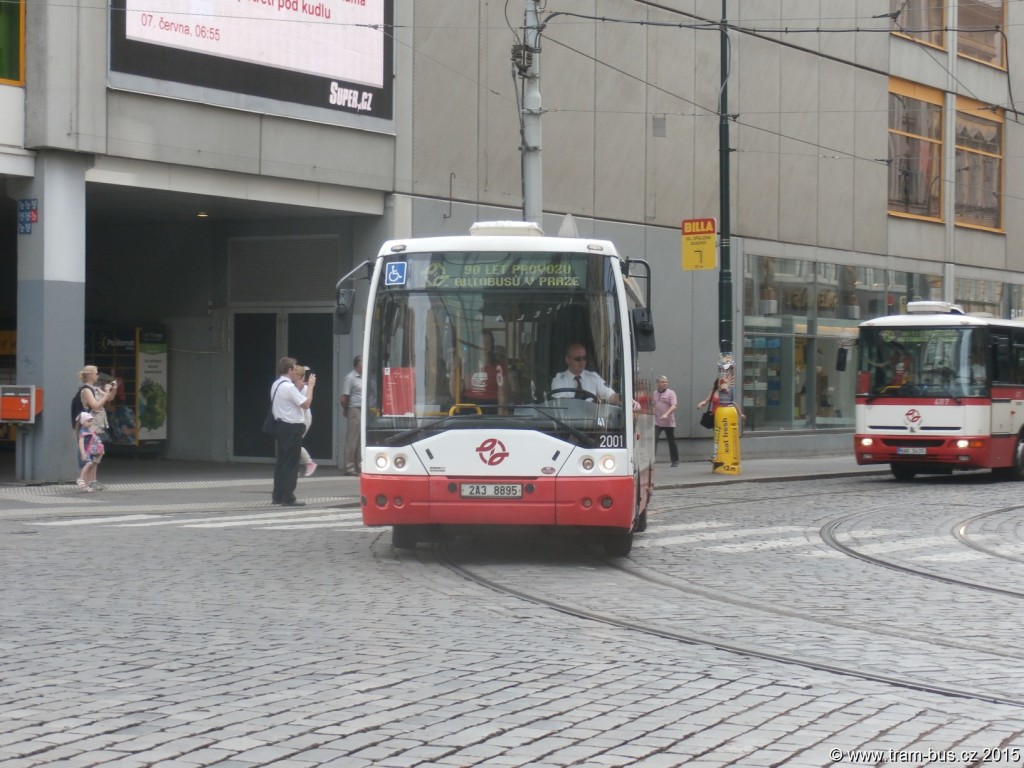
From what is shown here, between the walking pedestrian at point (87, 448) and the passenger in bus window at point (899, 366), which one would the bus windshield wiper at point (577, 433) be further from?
the passenger in bus window at point (899, 366)

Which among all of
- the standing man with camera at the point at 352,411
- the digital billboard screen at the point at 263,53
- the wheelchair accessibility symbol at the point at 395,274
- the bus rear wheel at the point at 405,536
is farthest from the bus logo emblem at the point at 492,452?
the digital billboard screen at the point at 263,53

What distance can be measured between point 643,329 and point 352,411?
10.9 m

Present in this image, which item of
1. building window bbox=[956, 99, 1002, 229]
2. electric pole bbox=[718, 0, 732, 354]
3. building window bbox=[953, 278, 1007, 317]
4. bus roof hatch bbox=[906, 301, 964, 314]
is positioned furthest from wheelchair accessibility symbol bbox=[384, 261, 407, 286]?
building window bbox=[956, 99, 1002, 229]

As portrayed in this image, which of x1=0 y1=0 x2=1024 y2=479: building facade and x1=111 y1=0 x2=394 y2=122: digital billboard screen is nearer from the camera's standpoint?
x1=0 y1=0 x2=1024 y2=479: building facade

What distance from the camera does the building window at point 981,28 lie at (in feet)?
128

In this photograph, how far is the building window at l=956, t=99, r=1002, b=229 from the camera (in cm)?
3906

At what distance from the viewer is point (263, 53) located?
73.0 ft

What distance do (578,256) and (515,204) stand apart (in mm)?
13933

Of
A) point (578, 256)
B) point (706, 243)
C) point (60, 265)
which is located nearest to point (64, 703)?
point (578, 256)

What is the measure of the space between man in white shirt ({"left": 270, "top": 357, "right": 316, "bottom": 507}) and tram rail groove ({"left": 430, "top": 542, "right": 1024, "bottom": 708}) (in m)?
6.78

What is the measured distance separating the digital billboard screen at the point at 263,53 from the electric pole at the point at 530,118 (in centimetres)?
352

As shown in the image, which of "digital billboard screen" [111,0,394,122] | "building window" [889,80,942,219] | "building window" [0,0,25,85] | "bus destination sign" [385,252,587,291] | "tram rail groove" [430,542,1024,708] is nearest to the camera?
"tram rail groove" [430,542,1024,708]

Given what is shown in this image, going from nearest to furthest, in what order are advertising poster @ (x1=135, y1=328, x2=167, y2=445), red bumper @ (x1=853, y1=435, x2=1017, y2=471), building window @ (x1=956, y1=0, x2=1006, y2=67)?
red bumper @ (x1=853, y1=435, x2=1017, y2=471) → advertising poster @ (x1=135, y1=328, x2=167, y2=445) → building window @ (x1=956, y1=0, x2=1006, y2=67)

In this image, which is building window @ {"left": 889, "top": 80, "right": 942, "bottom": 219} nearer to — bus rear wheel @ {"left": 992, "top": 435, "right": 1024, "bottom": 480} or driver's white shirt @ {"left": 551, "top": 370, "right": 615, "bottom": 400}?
bus rear wheel @ {"left": 992, "top": 435, "right": 1024, "bottom": 480}
